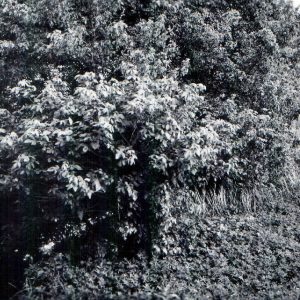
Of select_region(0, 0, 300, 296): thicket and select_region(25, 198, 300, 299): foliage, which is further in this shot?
select_region(0, 0, 300, 296): thicket

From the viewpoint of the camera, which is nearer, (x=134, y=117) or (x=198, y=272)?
(x=134, y=117)

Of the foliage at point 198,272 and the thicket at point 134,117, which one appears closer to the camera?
the foliage at point 198,272

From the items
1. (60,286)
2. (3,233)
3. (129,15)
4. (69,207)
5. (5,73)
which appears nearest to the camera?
(60,286)

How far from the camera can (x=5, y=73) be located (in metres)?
6.64

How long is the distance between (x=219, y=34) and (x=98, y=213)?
5072 mm

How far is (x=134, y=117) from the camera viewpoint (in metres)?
4.67

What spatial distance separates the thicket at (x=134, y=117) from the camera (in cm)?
456

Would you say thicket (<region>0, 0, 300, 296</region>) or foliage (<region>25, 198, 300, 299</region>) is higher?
thicket (<region>0, 0, 300, 296</region>)

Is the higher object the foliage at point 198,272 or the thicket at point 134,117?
the thicket at point 134,117

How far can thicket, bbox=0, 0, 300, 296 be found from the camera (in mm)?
4559

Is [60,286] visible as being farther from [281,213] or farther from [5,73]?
[281,213]

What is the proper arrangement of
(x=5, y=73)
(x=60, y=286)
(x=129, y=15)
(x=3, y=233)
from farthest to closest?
(x=129, y=15) < (x=5, y=73) < (x=3, y=233) < (x=60, y=286)

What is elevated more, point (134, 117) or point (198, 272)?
point (134, 117)

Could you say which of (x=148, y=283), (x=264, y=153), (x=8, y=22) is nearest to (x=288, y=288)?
(x=148, y=283)
